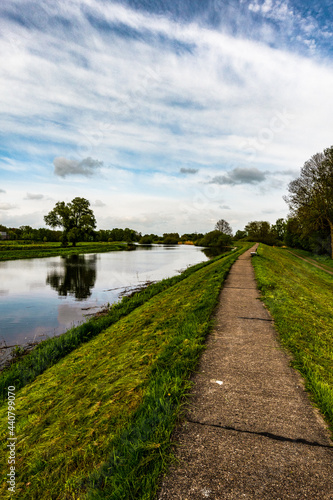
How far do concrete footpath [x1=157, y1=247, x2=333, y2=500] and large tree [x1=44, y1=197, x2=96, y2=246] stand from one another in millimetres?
64869

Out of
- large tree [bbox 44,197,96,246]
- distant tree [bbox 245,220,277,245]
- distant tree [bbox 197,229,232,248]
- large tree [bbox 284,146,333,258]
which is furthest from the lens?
distant tree [bbox 197,229,232,248]

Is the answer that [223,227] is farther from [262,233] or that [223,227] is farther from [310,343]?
[310,343]

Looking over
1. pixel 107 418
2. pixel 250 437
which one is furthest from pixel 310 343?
pixel 107 418

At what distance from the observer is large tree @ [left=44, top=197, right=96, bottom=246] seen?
64.9 meters


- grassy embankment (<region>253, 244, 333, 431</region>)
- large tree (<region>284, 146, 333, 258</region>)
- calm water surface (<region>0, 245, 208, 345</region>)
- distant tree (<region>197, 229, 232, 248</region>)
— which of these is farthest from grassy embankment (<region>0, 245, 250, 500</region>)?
distant tree (<region>197, 229, 232, 248</region>)

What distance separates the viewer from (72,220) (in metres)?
66.8

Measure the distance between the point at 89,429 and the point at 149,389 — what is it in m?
0.95

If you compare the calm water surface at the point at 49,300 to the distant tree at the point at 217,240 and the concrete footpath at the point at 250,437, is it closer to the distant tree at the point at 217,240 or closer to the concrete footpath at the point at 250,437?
the concrete footpath at the point at 250,437

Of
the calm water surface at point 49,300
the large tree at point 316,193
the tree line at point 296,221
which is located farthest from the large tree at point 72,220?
the large tree at point 316,193

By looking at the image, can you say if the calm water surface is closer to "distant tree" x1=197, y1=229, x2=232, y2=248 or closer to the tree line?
the tree line

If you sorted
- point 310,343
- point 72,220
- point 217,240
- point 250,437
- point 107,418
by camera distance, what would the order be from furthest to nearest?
point 217,240 < point 72,220 < point 310,343 < point 107,418 < point 250,437

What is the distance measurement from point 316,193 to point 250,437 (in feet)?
127

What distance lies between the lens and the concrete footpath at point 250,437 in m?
2.17

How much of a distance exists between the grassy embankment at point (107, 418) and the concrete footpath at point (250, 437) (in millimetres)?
251
